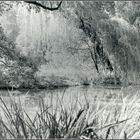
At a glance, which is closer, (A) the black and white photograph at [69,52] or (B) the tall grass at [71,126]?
(B) the tall grass at [71,126]

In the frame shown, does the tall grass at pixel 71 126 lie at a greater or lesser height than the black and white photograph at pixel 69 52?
lesser

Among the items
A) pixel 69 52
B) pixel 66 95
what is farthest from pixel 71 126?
pixel 69 52

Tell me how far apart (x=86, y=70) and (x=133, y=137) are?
2.14ft

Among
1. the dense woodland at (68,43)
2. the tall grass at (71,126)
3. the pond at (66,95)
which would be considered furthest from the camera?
the dense woodland at (68,43)

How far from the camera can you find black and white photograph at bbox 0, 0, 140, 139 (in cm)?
219

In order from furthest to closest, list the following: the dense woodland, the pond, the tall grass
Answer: the dense woodland → the pond → the tall grass

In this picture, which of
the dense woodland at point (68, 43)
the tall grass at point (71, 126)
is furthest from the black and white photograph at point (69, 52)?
the tall grass at point (71, 126)

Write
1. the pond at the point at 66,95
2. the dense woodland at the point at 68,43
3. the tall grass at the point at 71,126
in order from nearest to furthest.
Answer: the tall grass at the point at 71,126
the pond at the point at 66,95
the dense woodland at the point at 68,43

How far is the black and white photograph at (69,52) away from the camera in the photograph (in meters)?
2.19

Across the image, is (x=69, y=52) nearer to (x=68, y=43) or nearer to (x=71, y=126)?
(x=68, y=43)

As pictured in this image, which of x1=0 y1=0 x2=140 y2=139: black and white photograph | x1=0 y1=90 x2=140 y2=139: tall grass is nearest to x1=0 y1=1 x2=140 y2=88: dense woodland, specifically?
x1=0 y1=0 x2=140 y2=139: black and white photograph

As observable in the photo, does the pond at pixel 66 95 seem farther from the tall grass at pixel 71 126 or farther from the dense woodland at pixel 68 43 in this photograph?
the tall grass at pixel 71 126

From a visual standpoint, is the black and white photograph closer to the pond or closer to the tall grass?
the pond

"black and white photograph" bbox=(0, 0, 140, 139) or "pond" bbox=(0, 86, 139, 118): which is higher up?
"black and white photograph" bbox=(0, 0, 140, 139)
